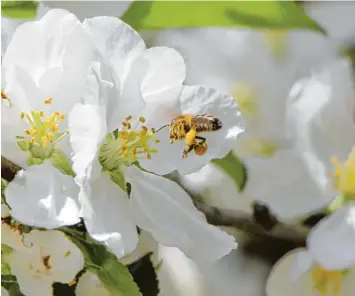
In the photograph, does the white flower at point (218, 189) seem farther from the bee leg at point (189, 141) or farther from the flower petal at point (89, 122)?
the flower petal at point (89, 122)

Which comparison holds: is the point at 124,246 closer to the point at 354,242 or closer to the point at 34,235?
the point at 34,235

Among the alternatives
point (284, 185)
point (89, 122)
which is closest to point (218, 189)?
point (284, 185)

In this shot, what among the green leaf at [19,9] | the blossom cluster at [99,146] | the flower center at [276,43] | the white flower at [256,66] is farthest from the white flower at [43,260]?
the flower center at [276,43]

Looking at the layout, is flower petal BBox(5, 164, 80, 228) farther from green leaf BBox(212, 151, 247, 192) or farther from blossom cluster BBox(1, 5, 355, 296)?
green leaf BBox(212, 151, 247, 192)

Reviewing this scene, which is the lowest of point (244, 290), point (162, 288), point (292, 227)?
point (244, 290)

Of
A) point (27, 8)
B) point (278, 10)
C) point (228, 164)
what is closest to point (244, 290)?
point (228, 164)

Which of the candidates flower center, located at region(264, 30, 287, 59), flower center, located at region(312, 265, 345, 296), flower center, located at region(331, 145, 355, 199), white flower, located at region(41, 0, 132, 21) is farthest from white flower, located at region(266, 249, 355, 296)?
flower center, located at region(264, 30, 287, 59)
